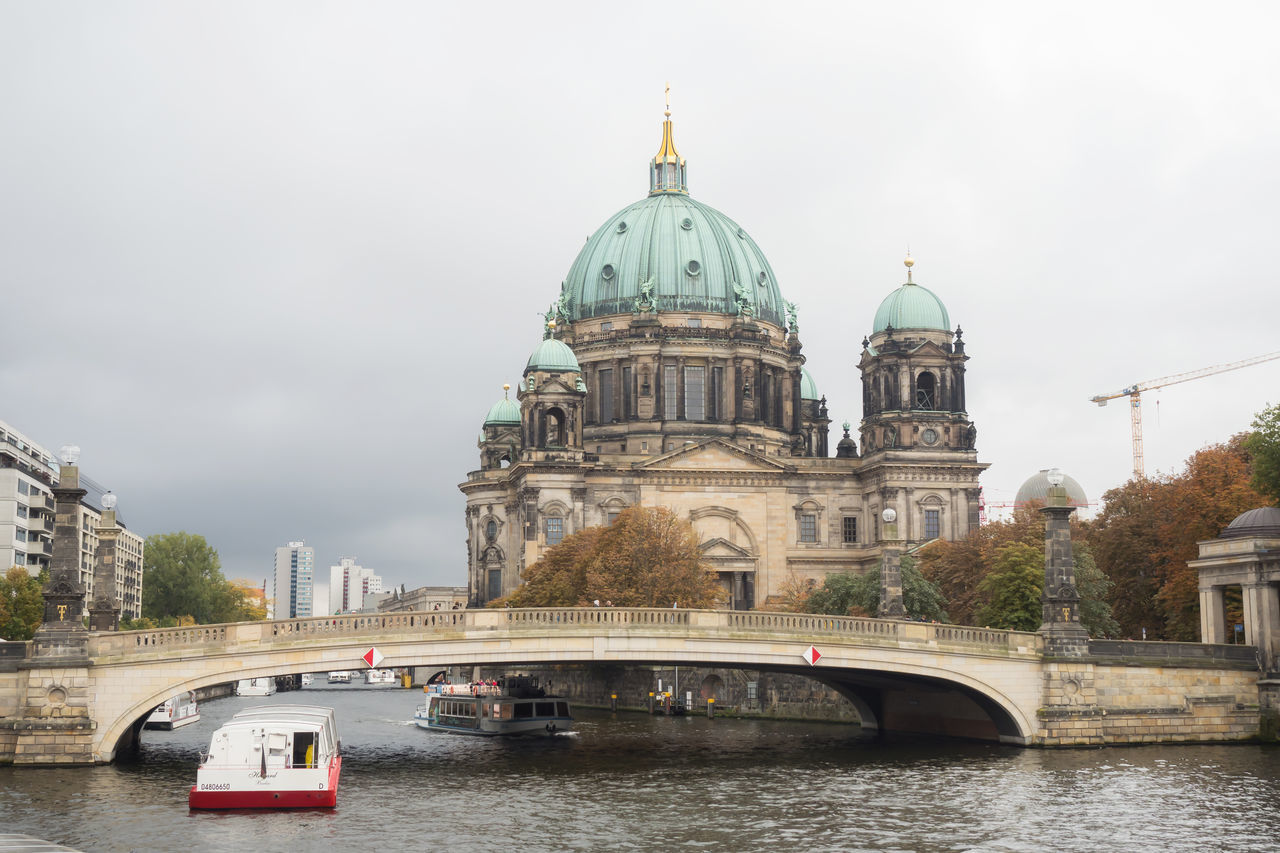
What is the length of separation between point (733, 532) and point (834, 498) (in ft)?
29.7

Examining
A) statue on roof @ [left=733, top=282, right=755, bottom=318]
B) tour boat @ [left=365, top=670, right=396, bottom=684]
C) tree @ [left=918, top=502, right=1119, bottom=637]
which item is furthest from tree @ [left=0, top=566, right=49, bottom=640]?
tour boat @ [left=365, top=670, right=396, bottom=684]

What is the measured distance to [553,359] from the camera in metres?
128

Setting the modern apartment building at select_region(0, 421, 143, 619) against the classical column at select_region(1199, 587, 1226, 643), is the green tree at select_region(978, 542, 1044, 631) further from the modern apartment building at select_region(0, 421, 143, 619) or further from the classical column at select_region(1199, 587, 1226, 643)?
the modern apartment building at select_region(0, 421, 143, 619)

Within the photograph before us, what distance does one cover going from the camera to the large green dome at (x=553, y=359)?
128 metres

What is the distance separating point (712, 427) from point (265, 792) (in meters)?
87.0

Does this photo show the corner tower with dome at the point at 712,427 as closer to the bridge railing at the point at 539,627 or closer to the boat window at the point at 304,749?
the bridge railing at the point at 539,627

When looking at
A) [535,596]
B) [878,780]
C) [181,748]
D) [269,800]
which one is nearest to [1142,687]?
[878,780]

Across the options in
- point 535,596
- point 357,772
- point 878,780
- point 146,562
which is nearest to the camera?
point 878,780

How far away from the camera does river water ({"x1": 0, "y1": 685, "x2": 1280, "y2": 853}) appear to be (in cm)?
4375

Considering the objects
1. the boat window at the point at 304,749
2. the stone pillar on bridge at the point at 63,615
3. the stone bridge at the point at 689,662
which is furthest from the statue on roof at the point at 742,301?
the boat window at the point at 304,749

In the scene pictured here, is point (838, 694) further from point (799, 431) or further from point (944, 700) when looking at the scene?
point (799, 431)

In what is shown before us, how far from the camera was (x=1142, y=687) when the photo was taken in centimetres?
6550

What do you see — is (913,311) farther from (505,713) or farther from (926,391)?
(505,713)

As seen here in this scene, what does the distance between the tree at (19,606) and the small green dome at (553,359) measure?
40.5 m
